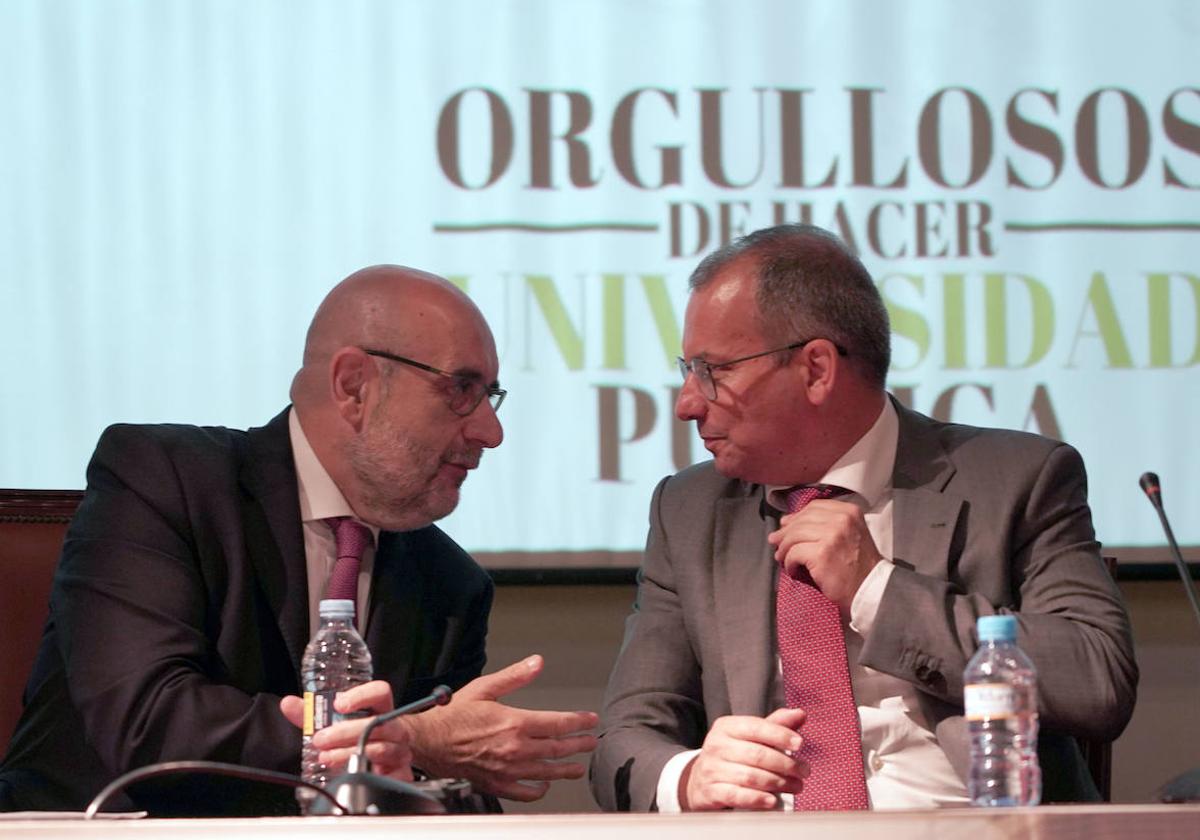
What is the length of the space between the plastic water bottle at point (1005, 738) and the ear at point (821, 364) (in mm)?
591

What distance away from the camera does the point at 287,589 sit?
277 centimetres

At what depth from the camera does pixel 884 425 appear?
115 inches

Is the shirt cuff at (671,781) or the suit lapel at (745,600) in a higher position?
the suit lapel at (745,600)

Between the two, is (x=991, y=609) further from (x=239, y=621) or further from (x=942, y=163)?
(x=942, y=163)

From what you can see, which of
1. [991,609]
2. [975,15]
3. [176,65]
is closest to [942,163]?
[975,15]

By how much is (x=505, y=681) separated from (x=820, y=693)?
1.80 feet

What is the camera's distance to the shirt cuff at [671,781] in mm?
2441

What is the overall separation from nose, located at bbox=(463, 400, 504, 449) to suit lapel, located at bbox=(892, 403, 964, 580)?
76 cm

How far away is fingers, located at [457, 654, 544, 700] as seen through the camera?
2.35m

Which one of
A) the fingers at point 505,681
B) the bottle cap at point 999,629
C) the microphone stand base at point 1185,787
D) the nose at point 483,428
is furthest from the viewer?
the nose at point 483,428

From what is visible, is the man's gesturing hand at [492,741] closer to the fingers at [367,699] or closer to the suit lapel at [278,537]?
the fingers at [367,699]

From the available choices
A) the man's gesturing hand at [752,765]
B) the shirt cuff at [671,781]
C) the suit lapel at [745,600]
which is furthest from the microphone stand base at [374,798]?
the suit lapel at [745,600]

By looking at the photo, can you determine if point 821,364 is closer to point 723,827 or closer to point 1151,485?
point 1151,485

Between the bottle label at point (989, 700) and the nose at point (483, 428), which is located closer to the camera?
the bottle label at point (989, 700)
